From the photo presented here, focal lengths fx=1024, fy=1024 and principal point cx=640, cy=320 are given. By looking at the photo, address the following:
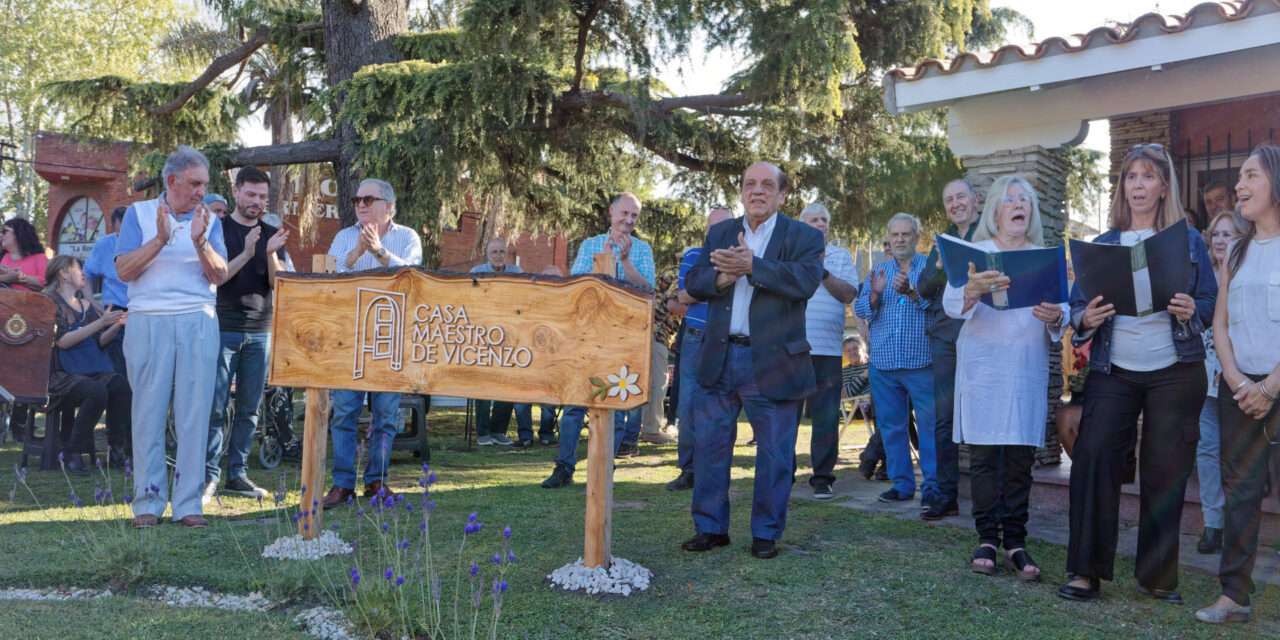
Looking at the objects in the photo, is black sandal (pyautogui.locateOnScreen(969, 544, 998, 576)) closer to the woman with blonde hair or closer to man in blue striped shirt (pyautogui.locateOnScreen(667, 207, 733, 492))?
the woman with blonde hair

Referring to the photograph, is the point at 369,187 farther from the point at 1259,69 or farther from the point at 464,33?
the point at 1259,69

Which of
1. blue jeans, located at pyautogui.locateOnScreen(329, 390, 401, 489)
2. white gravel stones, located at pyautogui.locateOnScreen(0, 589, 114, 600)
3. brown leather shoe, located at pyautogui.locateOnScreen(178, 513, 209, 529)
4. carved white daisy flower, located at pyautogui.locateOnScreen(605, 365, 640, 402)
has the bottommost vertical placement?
white gravel stones, located at pyautogui.locateOnScreen(0, 589, 114, 600)

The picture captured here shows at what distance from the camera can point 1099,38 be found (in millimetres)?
6586

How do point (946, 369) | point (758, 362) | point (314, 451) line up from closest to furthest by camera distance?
point (758, 362) < point (314, 451) < point (946, 369)

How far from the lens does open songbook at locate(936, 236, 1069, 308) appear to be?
4395 millimetres

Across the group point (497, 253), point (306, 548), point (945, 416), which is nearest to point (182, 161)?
point (306, 548)

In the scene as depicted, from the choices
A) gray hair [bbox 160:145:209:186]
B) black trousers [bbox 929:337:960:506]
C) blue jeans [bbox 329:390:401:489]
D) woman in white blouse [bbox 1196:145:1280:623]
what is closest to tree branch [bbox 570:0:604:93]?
blue jeans [bbox 329:390:401:489]

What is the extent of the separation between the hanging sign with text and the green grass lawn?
829 millimetres

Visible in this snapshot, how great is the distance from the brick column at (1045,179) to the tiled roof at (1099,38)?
2.24 ft

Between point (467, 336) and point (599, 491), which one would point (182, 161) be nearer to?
point (467, 336)

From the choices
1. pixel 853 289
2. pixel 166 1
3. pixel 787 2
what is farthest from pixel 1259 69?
pixel 166 1

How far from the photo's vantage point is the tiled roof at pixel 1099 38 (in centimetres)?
612

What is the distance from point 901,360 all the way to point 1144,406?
2.29 m

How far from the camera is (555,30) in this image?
1061 centimetres
